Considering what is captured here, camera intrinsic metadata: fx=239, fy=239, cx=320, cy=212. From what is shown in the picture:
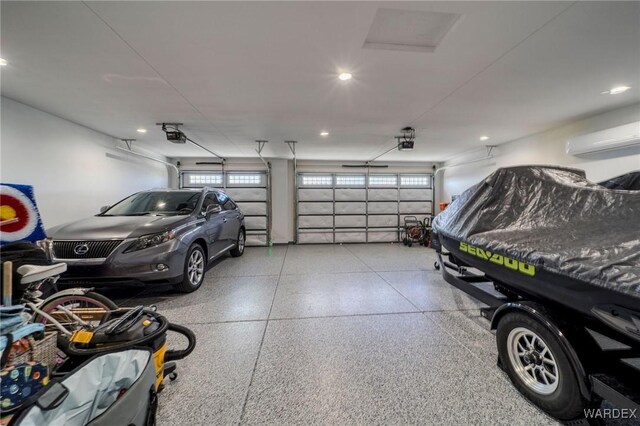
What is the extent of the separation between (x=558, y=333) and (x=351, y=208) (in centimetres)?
675

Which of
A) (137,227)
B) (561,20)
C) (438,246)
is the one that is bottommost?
(438,246)

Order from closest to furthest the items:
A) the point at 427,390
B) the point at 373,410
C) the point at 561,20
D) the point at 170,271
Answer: the point at 373,410 < the point at 427,390 < the point at 561,20 < the point at 170,271

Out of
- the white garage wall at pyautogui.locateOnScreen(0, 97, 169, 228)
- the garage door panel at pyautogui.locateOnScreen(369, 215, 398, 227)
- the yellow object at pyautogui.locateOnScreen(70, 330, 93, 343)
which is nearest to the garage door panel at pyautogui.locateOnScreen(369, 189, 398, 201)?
the garage door panel at pyautogui.locateOnScreen(369, 215, 398, 227)

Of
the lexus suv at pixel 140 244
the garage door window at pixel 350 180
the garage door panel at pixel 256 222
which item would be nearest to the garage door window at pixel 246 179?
the garage door panel at pixel 256 222

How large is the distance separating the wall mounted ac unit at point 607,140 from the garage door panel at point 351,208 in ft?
16.4

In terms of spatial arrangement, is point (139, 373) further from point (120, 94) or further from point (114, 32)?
point (120, 94)

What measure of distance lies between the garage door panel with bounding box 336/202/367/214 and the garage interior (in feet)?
9.17

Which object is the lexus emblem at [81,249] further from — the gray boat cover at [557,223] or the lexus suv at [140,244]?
the gray boat cover at [557,223]

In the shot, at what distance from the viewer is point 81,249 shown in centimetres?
290

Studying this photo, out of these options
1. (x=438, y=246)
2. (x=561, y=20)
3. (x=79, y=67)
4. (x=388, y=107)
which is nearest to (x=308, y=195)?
(x=388, y=107)

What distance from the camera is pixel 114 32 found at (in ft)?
6.36

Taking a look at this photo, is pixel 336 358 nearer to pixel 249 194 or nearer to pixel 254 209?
pixel 254 209

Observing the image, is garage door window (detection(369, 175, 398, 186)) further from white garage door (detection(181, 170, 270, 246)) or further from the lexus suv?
the lexus suv

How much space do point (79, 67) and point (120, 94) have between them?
26.8 inches
